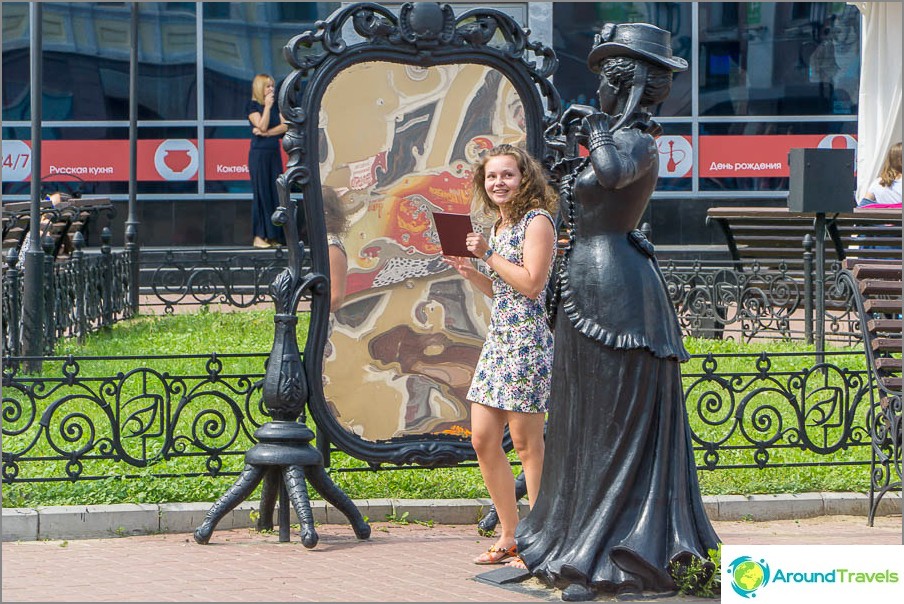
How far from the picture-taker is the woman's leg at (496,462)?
6688 mm

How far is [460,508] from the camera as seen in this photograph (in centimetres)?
796

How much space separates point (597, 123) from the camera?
6.10m

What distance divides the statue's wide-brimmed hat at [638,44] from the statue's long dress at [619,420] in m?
0.33

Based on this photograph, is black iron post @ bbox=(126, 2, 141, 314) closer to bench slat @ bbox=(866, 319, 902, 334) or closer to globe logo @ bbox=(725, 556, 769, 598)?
bench slat @ bbox=(866, 319, 902, 334)

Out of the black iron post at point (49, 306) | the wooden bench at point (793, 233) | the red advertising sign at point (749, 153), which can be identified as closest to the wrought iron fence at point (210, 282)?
the black iron post at point (49, 306)

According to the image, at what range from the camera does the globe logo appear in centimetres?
546

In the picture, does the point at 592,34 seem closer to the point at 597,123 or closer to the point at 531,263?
the point at 531,263

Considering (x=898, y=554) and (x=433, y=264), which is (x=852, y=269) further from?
(x=898, y=554)

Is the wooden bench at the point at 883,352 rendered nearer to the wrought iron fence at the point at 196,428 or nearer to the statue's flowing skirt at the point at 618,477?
the wrought iron fence at the point at 196,428

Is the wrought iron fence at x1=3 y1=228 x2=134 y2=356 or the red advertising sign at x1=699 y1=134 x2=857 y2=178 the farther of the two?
the red advertising sign at x1=699 y1=134 x2=857 y2=178

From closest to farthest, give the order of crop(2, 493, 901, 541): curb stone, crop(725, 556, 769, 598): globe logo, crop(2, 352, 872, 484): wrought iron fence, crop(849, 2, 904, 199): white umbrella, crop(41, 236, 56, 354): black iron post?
crop(725, 556, 769, 598): globe logo, crop(2, 493, 901, 541): curb stone, crop(2, 352, 872, 484): wrought iron fence, crop(41, 236, 56, 354): black iron post, crop(849, 2, 904, 199): white umbrella

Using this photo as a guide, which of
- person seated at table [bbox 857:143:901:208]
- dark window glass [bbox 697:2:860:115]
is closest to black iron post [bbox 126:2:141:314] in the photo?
person seated at table [bbox 857:143:901:208]

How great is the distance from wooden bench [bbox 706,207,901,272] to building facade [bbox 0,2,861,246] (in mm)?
4863

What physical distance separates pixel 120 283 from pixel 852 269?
943 cm
